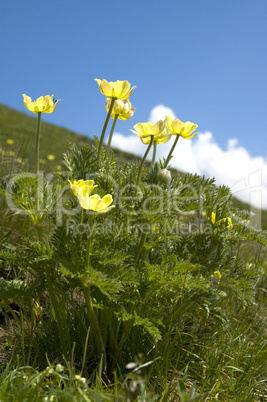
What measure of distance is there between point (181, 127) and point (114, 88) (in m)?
0.33

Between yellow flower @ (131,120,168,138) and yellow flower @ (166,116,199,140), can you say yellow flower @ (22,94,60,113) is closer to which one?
yellow flower @ (131,120,168,138)

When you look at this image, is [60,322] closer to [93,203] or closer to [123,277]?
[123,277]

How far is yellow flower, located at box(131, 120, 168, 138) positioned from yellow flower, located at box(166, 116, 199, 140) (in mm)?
67

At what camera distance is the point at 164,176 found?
1545 millimetres

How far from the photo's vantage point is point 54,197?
1.52 metres

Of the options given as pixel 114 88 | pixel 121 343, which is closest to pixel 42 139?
pixel 114 88

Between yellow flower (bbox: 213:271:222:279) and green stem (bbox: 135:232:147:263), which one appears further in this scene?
yellow flower (bbox: 213:271:222:279)

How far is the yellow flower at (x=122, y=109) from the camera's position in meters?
1.59

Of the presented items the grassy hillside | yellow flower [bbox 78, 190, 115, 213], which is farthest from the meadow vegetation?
the grassy hillside

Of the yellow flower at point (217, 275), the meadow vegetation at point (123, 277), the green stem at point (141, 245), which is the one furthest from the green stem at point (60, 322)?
the yellow flower at point (217, 275)

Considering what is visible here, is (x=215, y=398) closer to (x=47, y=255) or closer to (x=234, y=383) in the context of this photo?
(x=234, y=383)

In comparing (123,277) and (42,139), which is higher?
(42,139)

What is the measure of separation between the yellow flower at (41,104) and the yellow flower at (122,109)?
233mm

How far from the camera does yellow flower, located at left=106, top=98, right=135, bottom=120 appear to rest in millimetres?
1591
